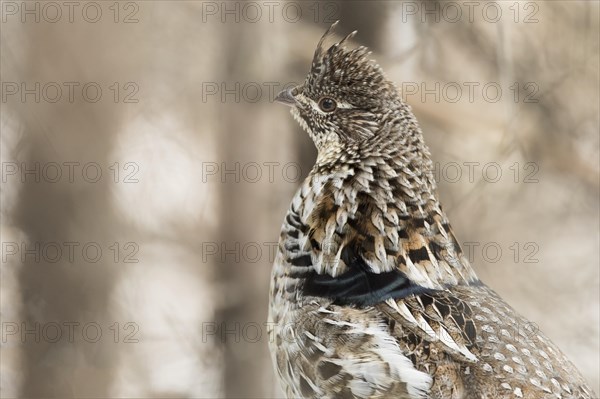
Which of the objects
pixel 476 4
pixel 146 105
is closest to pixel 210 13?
pixel 146 105

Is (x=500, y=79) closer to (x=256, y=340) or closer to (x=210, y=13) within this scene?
(x=210, y=13)

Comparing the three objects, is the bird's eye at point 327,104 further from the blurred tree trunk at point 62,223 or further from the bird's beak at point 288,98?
the blurred tree trunk at point 62,223

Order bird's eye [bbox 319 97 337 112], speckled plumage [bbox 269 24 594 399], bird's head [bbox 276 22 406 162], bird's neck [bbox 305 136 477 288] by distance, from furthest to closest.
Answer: bird's eye [bbox 319 97 337 112] < bird's head [bbox 276 22 406 162] < bird's neck [bbox 305 136 477 288] < speckled plumage [bbox 269 24 594 399]

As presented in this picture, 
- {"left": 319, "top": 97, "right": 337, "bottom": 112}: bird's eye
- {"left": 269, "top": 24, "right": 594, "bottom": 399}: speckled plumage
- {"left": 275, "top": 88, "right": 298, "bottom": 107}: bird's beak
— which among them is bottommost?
{"left": 269, "top": 24, "right": 594, "bottom": 399}: speckled plumage

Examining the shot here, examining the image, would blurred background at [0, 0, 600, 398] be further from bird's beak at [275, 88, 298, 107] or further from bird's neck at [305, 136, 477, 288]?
bird's neck at [305, 136, 477, 288]

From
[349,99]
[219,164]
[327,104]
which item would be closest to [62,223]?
[219,164]

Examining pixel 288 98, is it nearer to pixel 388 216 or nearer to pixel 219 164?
pixel 388 216

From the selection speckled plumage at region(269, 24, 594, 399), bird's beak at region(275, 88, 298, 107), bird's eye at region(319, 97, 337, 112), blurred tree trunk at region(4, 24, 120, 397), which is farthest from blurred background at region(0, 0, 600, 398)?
speckled plumage at region(269, 24, 594, 399)

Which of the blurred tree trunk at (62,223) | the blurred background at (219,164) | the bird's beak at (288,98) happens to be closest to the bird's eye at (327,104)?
the bird's beak at (288,98)
